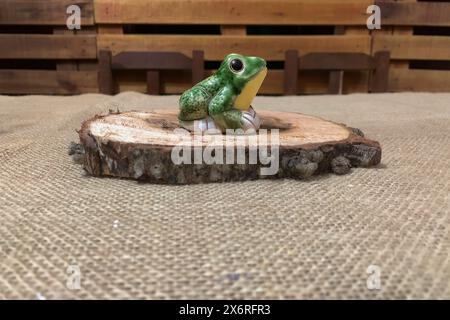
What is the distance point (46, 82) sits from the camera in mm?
2566

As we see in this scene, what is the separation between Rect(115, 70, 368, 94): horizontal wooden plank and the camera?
2607 millimetres

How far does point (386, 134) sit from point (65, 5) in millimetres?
1840

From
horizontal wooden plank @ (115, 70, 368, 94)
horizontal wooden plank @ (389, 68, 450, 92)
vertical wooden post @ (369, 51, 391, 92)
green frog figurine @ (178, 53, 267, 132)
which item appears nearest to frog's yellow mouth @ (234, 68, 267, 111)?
green frog figurine @ (178, 53, 267, 132)

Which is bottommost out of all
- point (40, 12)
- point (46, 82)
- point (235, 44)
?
point (46, 82)

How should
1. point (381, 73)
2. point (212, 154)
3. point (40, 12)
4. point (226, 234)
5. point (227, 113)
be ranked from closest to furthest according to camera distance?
1. point (226, 234)
2. point (212, 154)
3. point (227, 113)
4. point (40, 12)
5. point (381, 73)

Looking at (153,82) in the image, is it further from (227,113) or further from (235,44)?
(227,113)

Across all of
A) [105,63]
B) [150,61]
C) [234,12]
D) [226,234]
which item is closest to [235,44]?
[234,12]

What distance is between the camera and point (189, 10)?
8.11 feet

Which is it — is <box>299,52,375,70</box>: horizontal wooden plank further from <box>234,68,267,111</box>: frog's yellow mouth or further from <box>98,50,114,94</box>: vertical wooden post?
<box>234,68,267,111</box>: frog's yellow mouth

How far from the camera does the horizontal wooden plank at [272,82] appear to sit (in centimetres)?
261

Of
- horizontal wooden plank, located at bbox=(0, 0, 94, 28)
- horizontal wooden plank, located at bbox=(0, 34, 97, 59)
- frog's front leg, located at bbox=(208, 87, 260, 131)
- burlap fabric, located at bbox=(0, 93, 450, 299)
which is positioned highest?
horizontal wooden plank, located at bbox=(0, 0, 94, 28)

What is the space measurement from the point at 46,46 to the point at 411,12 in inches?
A: 80.3

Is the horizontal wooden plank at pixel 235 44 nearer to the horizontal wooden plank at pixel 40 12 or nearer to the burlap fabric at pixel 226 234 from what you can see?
the horizontal wooden plank at pixel 40 12

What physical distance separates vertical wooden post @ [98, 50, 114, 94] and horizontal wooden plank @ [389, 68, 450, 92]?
1.60m
